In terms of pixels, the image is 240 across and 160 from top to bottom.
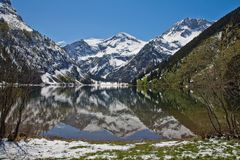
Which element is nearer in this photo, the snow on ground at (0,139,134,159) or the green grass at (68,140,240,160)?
the green grass at (68,140,240,160)

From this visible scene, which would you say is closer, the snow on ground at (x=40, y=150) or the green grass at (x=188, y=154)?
the green grass at (x=188, y=154)

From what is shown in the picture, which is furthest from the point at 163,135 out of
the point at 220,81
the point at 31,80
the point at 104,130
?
the point at 31,80

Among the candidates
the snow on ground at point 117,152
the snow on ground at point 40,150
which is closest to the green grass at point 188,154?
the snow on ground at point 117,152

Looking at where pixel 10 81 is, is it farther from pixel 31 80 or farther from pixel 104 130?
pixel 104 130

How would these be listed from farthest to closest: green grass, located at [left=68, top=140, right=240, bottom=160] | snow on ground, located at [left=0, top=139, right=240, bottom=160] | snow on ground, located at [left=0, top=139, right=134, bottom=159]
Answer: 1. snow on ground, located at [left=0, top=139, right=134, bottom=159]
2. snow on ground, located at [left=0, top=139, right=240, bottom=160]
3. green grass, located at [left=68, top=140, right=240, bottom=160]

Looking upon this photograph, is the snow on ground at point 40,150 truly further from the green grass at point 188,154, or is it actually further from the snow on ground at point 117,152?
the green grass at point 188,154

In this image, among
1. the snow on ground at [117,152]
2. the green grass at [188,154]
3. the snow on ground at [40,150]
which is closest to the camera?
the green grass at [188,154]

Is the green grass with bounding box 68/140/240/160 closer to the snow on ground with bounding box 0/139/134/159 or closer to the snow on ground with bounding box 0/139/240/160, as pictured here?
the snow on ground with bounding box 0/139/240/160

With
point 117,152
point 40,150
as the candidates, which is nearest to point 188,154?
point 117,152

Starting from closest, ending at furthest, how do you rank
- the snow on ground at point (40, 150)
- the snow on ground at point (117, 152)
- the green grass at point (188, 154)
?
the green grass at point (188, 154)
the snow on ground at point (117, 152)
the snow on ground at point (40, 150)

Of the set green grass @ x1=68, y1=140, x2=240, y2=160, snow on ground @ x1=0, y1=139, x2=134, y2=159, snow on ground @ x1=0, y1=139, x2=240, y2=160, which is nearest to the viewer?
green grass @ x1=68, y1=140, x2=240, y2=160

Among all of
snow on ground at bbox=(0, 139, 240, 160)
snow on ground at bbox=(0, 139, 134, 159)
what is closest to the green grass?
snow on ground at bbox=(0, 139, 240, 160)

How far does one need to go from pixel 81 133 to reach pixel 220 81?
1335 inches

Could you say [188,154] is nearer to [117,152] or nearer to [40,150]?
[117,152]
